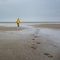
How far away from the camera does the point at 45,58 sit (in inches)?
192

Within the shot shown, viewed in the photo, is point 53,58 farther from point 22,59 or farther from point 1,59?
point 1,59

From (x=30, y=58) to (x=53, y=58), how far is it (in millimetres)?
818

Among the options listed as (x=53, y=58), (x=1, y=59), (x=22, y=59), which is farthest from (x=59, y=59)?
(x=1, y=59)

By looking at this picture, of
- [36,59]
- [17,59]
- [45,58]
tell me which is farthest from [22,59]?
[45,58]

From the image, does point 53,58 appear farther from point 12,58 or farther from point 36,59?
point 12,58

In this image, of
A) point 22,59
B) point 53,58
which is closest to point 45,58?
point 53,58

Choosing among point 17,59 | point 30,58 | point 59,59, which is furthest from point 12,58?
point 59,59

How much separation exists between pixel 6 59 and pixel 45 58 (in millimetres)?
1340

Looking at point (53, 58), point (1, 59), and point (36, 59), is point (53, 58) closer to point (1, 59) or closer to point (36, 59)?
point (36, 59)

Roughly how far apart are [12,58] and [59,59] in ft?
5.31

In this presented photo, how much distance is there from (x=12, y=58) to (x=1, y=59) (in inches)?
14.7

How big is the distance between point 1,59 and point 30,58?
38.5 inches

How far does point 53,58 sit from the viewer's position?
493 cm

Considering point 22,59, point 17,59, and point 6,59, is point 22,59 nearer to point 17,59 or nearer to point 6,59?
point 17,59
